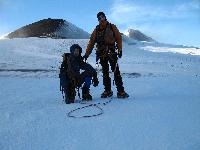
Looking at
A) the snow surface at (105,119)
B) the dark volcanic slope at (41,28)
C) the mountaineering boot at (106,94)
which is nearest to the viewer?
the snow surface at (105,119)

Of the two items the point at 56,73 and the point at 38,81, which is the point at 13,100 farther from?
the point at 56,73

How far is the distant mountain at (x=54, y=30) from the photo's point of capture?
89.4 feet

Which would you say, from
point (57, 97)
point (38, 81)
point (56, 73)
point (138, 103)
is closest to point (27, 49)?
point (56, 73)

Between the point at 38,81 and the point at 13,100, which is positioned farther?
the point at 38,81

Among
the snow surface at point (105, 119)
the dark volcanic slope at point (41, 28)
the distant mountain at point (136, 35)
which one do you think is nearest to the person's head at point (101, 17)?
the snow surface at point (105, 119)

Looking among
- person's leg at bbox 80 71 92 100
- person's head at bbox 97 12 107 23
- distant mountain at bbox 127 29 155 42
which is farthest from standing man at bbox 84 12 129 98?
distant mountain at bbox 127 29 155 42

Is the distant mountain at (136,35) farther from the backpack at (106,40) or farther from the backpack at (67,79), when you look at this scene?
the backpack at (67,79)

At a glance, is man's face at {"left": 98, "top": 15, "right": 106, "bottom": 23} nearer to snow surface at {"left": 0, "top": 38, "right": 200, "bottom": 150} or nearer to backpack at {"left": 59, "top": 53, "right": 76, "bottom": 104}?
backpack at {"left": 59, "top": 53, "right": 76, "bottom": 104}

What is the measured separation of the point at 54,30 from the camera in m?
27.5

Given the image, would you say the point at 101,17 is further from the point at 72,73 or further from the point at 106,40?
the point at 72,73

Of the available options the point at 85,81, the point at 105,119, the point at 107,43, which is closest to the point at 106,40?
the point at 107,43

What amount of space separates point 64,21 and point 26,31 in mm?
3873

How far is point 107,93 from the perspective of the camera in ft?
25.6

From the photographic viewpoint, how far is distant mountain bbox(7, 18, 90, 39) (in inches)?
1072
